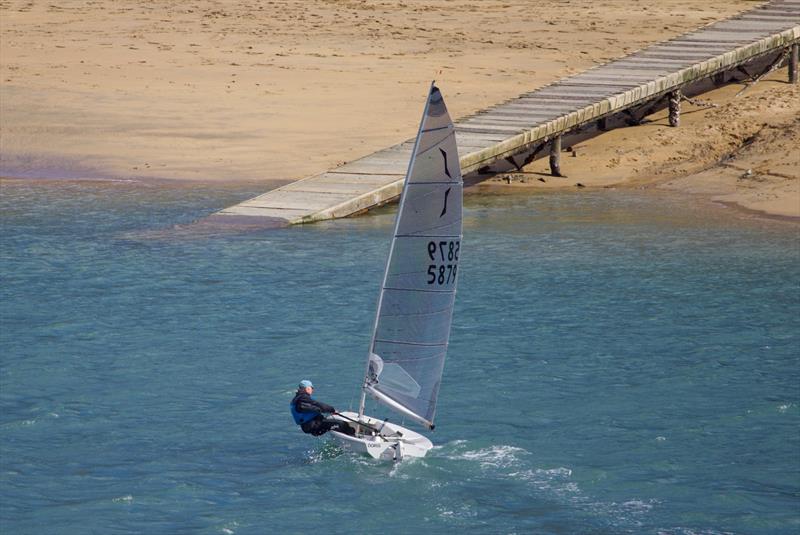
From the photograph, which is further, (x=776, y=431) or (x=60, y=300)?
(x=60, y=300)

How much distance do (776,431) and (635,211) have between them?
37.6 feet

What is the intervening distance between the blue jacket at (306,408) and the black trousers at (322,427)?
0.05m

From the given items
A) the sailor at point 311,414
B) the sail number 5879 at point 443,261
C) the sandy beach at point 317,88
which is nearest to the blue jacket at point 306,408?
the sailor at point 311,414

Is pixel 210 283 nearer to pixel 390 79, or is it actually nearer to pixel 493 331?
pixel 493 331

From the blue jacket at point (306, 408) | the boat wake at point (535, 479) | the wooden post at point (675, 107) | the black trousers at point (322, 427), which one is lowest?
the boat wake at point (535, 479)

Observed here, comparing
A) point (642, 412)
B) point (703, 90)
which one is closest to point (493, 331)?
point (642, 412)

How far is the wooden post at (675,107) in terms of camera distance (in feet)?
106

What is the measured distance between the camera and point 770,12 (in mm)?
37219

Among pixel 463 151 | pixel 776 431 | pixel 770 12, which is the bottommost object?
pixel 776 431

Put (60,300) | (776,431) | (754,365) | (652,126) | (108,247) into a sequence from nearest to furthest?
(776,431)
(754,365)
(60,300)
(108,247)
(652,126)

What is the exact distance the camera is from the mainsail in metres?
15.5

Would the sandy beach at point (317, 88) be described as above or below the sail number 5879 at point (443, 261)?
above

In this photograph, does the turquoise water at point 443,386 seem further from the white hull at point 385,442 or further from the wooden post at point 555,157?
Answer: the wooden post at point 555,157

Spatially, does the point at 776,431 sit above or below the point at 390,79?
below
